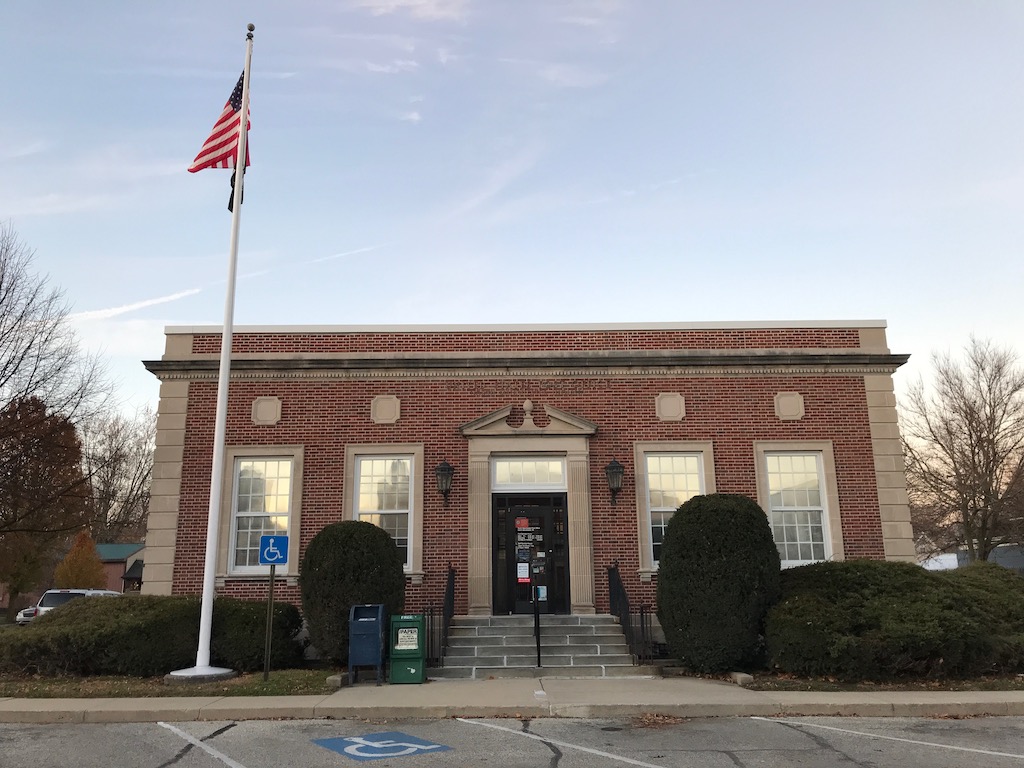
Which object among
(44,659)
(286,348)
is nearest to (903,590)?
(286,348)

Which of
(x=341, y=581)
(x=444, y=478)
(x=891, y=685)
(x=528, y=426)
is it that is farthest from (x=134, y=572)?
(x=891, y=685)

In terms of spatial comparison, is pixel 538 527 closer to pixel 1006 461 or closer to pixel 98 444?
pixel 1006 461

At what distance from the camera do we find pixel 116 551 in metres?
53.7

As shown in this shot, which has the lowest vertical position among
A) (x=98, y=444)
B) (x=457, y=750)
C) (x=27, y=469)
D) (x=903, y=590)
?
(x=457, y=750)

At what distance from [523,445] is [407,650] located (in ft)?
16.4

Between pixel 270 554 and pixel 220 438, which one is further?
pixel 220 438

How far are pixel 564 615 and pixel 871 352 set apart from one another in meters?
8.05

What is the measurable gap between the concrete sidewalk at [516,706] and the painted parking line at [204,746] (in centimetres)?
51

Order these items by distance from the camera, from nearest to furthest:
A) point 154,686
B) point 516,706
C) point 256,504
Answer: point 516,706
point 154,686
point 256,504

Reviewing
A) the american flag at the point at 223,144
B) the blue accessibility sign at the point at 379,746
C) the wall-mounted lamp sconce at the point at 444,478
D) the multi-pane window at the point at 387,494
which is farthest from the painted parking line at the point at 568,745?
the american flag at the point at 223,144

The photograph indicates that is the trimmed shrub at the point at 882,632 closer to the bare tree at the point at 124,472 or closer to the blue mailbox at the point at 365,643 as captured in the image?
the blue mailbox at the point at 365,643

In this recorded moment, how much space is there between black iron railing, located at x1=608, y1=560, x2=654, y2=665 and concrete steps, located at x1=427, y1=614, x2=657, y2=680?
155 millimetres

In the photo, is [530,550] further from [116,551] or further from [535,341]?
[116,551]

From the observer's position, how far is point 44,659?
12.1m
